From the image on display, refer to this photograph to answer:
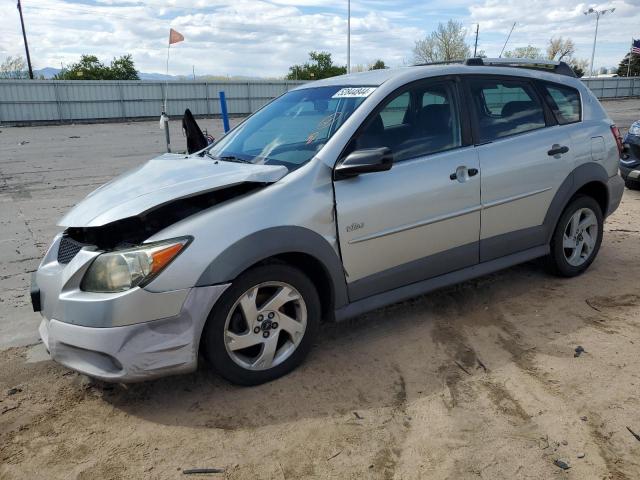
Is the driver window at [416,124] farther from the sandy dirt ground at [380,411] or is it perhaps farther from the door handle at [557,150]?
the sandy dirt ground at [380,411]

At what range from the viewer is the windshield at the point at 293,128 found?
3.45 metres

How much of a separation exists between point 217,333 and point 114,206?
912mm

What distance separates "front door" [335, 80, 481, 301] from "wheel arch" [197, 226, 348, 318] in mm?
113

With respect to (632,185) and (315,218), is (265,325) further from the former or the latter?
(632,185)

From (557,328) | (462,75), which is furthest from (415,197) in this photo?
(557,328)

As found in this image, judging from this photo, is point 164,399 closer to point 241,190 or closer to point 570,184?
point 241,190

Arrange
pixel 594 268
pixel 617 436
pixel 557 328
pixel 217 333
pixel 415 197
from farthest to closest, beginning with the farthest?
pixel 594 268
pixel 557 328
pixel 415 197
pixel 217 333
pixel 617 436

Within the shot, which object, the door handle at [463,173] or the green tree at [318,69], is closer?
the door handle at [463,173]

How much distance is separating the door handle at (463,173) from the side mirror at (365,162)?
0.72m

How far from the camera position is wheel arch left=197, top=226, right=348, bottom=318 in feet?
9.23

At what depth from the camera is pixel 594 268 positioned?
502 cm

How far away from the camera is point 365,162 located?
3137mm

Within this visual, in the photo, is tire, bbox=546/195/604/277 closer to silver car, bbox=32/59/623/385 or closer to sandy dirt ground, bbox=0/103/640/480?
silver car, bbox=32/59/623/385

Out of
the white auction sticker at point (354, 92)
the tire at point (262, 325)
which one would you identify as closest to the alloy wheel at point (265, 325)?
the tire at point (262, 325)
